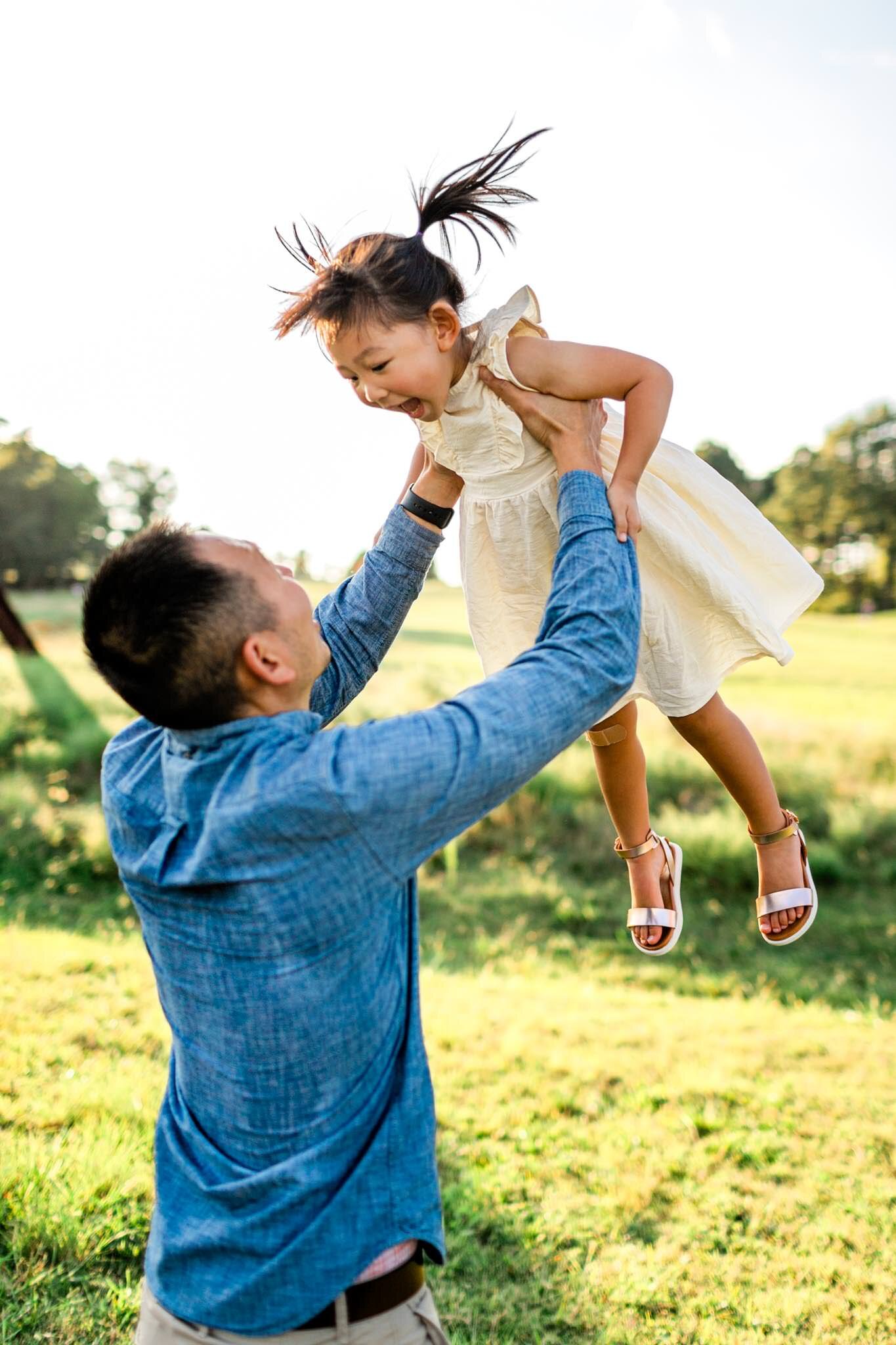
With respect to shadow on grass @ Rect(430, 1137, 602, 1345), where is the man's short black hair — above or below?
above

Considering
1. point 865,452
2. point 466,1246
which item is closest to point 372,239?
point 466,1246

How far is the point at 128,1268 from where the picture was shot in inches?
122

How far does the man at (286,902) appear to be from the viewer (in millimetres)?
1372

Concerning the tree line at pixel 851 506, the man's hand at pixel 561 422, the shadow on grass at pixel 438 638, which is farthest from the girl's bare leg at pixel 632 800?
the tree line at pixel 851 506

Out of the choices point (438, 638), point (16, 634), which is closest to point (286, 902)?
point (16, 634)

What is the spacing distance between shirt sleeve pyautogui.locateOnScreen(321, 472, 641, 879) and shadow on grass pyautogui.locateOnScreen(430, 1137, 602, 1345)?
2447 mm

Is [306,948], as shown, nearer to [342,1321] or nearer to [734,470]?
[342,1321]

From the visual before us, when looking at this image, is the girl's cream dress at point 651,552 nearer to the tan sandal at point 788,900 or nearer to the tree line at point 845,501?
the tan sandal at point 788,900

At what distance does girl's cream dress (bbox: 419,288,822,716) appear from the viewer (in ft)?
7.15

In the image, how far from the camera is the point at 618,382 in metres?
2.01

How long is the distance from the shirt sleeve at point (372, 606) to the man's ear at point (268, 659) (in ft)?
1.90

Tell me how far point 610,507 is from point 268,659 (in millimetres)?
715

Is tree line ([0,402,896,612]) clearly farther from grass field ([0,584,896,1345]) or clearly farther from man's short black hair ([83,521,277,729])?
man's short black hair ([83,521,277,729])

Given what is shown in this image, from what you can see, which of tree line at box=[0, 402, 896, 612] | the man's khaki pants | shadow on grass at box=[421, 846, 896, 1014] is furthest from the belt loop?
tree line at box=[0, 402, 896, 612]
